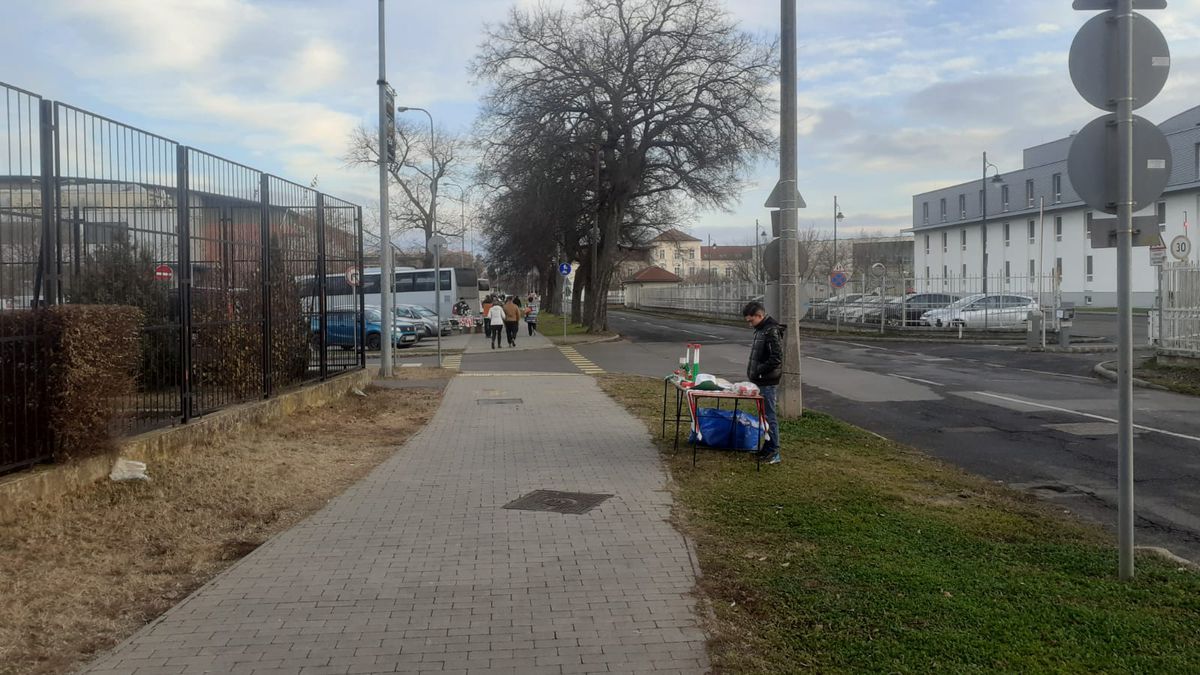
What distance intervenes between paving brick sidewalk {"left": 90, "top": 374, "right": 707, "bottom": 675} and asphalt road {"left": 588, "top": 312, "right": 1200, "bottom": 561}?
3748 mm

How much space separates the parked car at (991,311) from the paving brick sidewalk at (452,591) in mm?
30945

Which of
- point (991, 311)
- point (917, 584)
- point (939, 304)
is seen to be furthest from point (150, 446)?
point (939, 304)

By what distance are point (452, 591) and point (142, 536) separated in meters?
2.51

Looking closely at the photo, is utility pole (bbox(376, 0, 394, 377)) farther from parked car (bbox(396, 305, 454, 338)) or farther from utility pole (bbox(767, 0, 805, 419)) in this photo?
parked car (bbox(396, 305, 454, 338))

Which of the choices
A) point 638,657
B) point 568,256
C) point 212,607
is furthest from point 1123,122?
point 568,256

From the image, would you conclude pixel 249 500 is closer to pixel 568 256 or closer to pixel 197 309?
pixel 197 309

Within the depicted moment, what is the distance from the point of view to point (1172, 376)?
58.7ft

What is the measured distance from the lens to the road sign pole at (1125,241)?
5.07m

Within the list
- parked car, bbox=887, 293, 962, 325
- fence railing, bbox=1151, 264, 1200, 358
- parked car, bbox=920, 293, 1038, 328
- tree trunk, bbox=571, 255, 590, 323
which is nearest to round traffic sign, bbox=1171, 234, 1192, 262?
fence railing, bbox=1151, 264, 1200, 358

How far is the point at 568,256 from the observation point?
48.5 m

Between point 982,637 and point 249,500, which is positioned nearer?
point 982,637

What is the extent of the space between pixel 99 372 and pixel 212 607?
2.77 metres

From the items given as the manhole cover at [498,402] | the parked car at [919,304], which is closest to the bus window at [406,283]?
the parked car at [919,304]

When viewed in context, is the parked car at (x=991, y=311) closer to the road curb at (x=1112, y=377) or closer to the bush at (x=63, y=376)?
the road curb at (x=1112, y=377)
